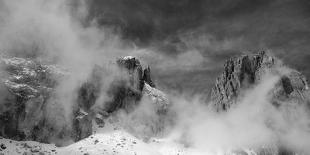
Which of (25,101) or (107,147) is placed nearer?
(25,101)

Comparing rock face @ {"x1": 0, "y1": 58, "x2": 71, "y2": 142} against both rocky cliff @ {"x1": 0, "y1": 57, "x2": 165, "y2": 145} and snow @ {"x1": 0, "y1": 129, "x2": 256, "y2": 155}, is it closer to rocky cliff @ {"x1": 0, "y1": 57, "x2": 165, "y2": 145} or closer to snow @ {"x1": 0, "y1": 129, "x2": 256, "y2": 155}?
rocky cliff @ {"x1": 0, "y1": 57, "x2": 165, "y2": 145}

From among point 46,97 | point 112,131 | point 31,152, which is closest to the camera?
point 31,152

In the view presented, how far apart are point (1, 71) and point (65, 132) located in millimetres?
36700

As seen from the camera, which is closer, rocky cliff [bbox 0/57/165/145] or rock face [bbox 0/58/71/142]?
rock face [bbox 0/58/71/142]

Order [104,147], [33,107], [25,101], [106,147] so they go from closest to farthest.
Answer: [25,101] < [104,147] < [106,147] < [33,107]

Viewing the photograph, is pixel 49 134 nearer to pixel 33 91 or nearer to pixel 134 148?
pixel 33 91

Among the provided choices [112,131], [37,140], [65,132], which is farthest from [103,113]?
[37,140]

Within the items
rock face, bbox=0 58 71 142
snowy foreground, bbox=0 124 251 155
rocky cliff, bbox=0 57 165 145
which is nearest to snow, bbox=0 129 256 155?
snowy foreground, bbox=0 124 251 155

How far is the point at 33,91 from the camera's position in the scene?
563 feet

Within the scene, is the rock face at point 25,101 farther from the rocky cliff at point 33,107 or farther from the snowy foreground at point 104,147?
the snowy foreground at point 104,147

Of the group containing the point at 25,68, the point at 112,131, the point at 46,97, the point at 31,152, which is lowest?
the point at 31,152

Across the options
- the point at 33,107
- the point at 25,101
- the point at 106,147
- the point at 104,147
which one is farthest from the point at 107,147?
the point at 25,101

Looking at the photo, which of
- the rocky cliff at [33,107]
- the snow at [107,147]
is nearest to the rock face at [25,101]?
the rocky cliff at [33,107]

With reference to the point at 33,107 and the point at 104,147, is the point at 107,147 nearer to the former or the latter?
the point at 104,147
